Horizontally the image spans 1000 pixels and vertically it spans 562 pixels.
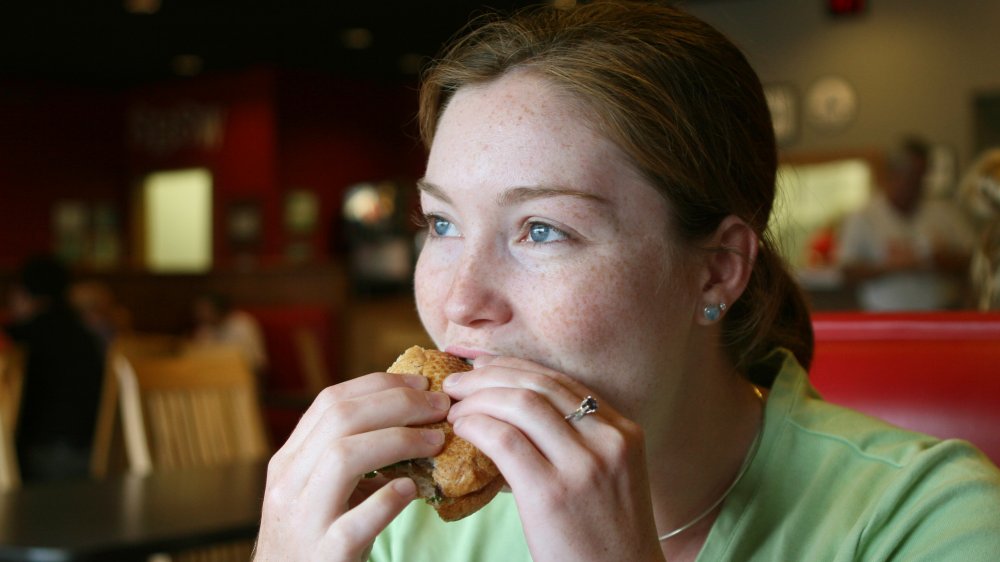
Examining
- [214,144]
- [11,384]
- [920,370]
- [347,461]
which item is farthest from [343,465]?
[214,144]

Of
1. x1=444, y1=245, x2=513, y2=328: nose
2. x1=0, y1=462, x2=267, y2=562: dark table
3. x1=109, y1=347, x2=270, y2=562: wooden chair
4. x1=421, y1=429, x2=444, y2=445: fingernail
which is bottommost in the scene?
x1=109, y1=347, x2=270, y2=562: wooden chair

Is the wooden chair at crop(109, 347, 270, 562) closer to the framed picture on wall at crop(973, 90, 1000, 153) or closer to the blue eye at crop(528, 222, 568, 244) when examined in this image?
the blue eye at crop(528, 222, 568, 244)

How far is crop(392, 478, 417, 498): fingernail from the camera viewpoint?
994 mm

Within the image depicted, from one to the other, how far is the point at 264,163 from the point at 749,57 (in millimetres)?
10881

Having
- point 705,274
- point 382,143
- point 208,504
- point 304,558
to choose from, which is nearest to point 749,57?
point 705,274

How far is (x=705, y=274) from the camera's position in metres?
1.26

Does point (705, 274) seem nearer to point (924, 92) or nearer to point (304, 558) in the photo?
point (304, 558)

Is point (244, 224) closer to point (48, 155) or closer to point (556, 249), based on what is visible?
point (48, 155)

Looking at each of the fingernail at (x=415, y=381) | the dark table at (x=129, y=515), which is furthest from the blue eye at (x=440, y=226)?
the dark table at (x=129, y=515)

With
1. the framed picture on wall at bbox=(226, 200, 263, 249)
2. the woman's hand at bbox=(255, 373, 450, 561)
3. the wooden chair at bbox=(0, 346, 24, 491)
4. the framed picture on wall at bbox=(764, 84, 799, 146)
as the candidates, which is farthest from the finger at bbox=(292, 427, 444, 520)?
the framed picture on wall at bbox=(226, 200, 263, 249)

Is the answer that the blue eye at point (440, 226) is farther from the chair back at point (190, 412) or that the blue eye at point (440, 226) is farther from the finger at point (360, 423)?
the chair back at point (190, 412)

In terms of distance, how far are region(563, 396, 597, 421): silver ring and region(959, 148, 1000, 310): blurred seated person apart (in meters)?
1.67

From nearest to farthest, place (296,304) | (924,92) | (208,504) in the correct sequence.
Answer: (208,504) < (924,92) < (296,304)

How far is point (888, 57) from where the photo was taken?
21.8 ft
